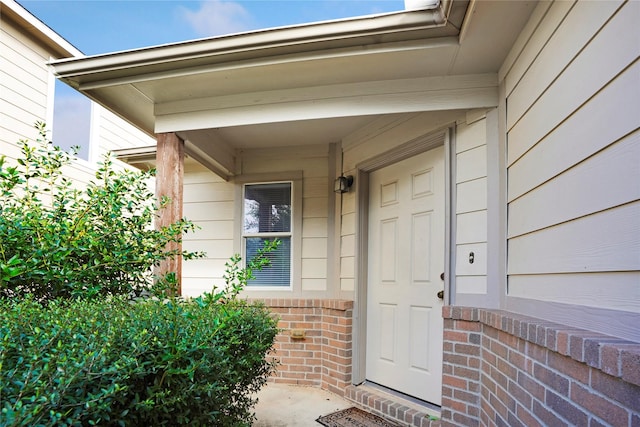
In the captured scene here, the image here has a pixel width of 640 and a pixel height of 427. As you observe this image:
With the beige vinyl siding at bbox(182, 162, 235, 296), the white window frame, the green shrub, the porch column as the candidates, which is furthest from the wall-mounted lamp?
the green shrub

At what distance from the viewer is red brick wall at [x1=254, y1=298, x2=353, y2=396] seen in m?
3.36

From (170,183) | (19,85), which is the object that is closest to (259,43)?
(170,183)

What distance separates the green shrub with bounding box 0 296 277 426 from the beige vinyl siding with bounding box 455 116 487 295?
1.50 m

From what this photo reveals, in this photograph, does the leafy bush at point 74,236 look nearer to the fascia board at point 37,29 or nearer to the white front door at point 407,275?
the white front door at point 407,275

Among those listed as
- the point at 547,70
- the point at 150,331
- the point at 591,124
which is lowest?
the point at 150,331

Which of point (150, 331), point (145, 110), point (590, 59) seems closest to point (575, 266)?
point (590, 59)

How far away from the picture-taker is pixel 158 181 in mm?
2771

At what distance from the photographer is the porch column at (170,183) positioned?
2707 mm

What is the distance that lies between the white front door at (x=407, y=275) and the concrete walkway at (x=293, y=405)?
0.42 metres

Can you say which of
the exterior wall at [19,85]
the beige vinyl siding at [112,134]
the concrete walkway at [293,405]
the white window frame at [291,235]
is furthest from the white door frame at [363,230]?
the exterior wall at [19,85]

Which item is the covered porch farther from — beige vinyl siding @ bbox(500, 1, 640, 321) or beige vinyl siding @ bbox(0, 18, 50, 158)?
beige vinyl siding @ bbox(0, 18, 50, 158)

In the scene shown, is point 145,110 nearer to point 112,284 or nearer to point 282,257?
point 112,284

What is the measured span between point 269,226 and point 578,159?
301 cm

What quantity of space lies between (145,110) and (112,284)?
1528mm
